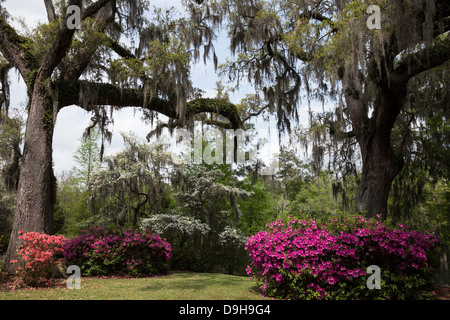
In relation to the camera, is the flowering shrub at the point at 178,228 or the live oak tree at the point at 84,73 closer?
the live oak tree at the point at 84,73

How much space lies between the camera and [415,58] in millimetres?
7668

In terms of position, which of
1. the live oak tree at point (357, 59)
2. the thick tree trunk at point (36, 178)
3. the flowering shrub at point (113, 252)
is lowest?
the flowering shrub at point (113, 252)

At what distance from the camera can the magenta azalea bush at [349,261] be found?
6441mm

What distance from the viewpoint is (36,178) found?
360 inches

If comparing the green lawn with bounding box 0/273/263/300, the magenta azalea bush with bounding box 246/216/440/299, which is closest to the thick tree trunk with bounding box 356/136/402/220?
the magenta azalea bush with bounding box 246/216/440/299

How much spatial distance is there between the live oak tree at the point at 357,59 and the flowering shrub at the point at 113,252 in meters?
6.65

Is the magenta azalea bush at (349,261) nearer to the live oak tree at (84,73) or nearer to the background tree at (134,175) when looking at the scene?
the live oak tree at (84,73)

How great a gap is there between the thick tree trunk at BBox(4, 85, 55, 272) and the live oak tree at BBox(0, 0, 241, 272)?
2 cm

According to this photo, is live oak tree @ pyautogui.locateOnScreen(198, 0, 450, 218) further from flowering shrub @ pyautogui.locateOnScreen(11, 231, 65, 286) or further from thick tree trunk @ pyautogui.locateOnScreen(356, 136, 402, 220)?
flowering shrub @ pyautogui.locateOnScreen(11, 231, 65, 286)

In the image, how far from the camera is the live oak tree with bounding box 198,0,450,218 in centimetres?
738

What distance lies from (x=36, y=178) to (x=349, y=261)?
8.58 meters

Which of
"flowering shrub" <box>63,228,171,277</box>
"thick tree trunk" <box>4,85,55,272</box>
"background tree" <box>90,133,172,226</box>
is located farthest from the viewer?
"background tree" <box>90,133,172,226</box>

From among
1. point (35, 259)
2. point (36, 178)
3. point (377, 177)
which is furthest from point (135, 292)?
point (377, 177)

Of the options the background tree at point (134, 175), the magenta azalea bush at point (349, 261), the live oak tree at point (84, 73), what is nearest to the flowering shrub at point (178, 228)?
the background tree at point (134, 175)
